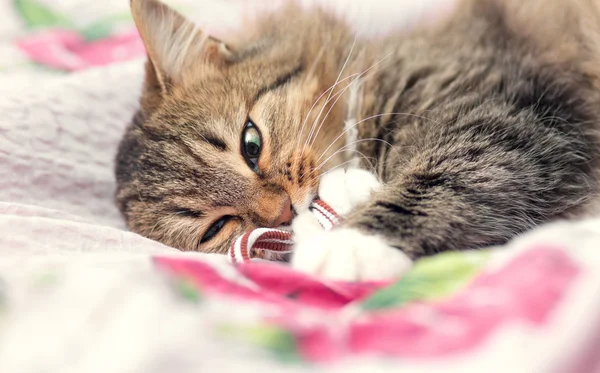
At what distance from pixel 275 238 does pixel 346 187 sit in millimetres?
230

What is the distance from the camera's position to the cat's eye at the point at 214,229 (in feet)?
4.32

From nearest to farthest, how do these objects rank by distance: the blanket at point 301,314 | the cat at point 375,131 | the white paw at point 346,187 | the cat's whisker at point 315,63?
1. the blanket at point 301,314
2. the cat at point 375,131
3. the white paw at point 346,187
4. the cat's whisker at point 315,63

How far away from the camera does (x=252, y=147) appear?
4.35ft

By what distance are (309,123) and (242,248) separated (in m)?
0.46

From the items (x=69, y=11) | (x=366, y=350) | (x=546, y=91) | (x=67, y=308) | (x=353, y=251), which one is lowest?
(x=67, y=308)

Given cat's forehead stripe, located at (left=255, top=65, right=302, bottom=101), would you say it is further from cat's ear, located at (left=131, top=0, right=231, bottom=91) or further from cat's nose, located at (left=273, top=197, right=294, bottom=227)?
cat's nose, located at (left=273, top=197, right=294, bottom=227)

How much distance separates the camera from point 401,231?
100cm

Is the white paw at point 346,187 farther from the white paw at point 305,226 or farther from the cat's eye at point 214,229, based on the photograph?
the cat's eye at point 214,229

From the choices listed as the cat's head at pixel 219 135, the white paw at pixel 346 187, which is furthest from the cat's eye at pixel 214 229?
the white paw at pixel 346 187

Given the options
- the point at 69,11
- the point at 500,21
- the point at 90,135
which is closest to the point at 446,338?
the point at 500,21

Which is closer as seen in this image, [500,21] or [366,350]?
[366,350]

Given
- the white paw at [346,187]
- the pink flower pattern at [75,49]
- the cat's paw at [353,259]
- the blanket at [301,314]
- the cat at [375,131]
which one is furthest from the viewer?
the pink flower pattern at [75,49]

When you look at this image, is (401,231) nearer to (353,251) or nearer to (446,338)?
(353,251)

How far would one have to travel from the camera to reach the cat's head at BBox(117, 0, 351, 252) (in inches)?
50.0
